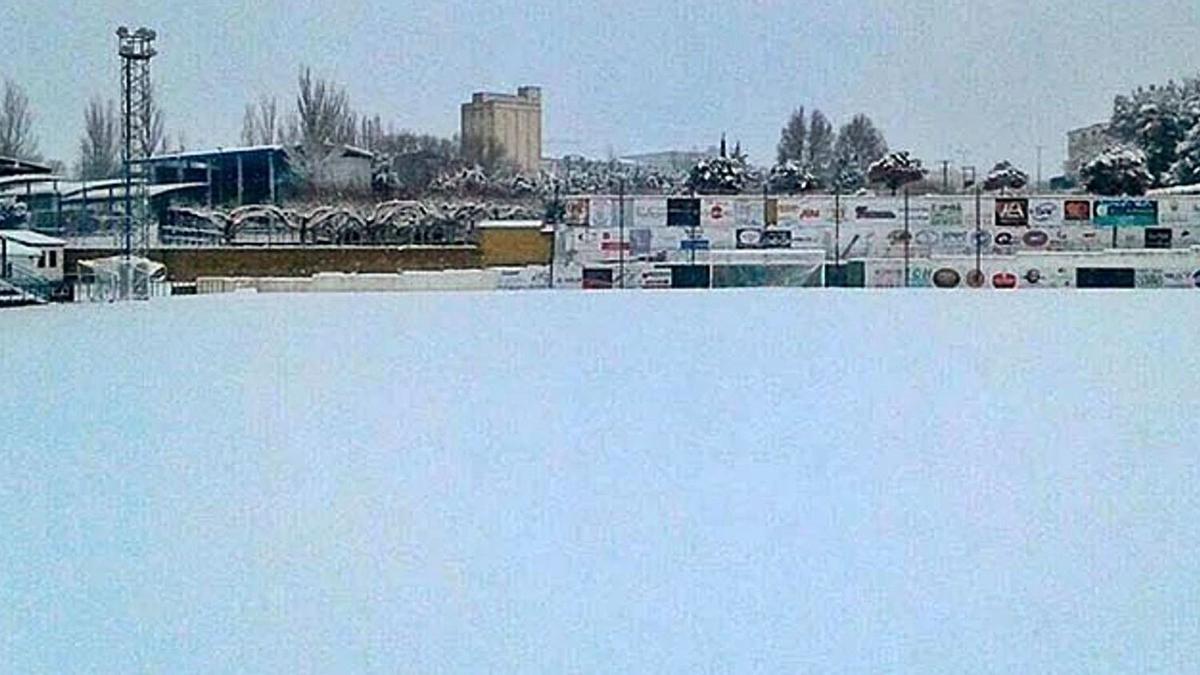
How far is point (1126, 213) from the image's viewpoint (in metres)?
22.7

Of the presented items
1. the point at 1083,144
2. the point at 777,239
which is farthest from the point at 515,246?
the point at 1083,144

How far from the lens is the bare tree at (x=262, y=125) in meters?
34.4

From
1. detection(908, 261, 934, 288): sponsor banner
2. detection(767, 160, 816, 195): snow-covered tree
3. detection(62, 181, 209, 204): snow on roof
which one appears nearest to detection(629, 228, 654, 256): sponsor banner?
detection(908, 261, 934, 288): sponsor banner

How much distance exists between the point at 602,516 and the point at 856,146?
3685cm

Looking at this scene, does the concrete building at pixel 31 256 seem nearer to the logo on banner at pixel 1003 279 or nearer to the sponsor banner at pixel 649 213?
the sponsor banner at pixel 649 213

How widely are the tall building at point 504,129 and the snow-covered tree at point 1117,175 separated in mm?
12046

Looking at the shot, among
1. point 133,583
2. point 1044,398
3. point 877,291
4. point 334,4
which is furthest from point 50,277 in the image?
point 133,583

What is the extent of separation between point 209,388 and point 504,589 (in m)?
4.54

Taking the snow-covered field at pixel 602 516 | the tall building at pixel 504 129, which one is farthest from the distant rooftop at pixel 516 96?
the snow-covered field at pixel 602 516

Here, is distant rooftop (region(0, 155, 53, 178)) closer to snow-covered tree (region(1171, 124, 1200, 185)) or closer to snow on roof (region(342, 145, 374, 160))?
snow on roof (region(342, 145, 374, 160))

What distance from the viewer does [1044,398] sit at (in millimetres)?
6918

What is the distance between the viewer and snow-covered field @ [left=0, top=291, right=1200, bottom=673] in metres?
2.96

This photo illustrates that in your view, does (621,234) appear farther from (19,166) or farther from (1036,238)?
(19,166)

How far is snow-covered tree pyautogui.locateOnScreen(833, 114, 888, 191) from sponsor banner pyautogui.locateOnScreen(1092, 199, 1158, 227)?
14.6 meters
